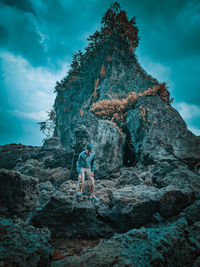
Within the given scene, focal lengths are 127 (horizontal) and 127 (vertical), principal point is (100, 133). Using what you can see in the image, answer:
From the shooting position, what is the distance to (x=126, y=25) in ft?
54.5

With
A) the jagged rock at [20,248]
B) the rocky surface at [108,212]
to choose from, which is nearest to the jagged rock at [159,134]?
the rocky surface at [108,212]

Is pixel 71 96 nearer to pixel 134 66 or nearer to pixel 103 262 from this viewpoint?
pixel 134 66

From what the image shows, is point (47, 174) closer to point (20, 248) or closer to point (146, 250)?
point (20, 248)

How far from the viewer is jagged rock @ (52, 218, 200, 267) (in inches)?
76.6

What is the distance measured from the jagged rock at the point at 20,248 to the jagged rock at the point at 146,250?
283mm

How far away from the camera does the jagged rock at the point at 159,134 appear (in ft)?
29.3

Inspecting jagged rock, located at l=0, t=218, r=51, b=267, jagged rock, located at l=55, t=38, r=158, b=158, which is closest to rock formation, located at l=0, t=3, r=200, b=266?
jagged rock, located at l=0, t=218, r=51, b=267

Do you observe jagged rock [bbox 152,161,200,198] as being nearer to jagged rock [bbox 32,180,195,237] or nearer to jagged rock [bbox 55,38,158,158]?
jagged rock [bbox 32,180,195,237]

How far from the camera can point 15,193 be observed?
378 cm

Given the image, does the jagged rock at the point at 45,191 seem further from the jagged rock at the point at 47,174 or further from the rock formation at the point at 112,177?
the jagged rock at the point at 47,174

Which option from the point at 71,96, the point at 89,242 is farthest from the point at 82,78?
the point at 89,242

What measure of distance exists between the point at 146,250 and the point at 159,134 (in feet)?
29.0

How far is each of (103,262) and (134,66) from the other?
20090 millimetres

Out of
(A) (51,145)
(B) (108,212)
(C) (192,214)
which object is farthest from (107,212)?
(A) (51,145)
